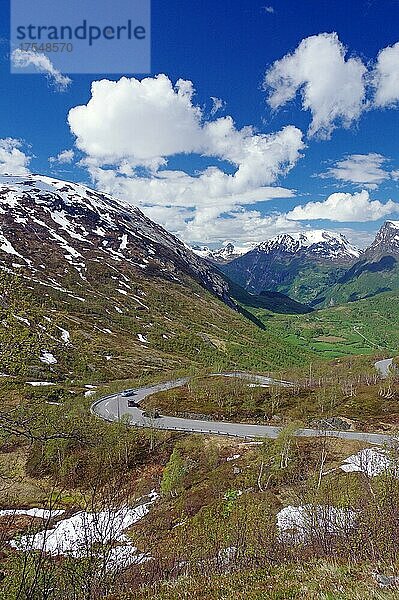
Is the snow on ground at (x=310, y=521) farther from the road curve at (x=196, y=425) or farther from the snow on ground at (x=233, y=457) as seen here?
the road curve at (x=196, y=425)

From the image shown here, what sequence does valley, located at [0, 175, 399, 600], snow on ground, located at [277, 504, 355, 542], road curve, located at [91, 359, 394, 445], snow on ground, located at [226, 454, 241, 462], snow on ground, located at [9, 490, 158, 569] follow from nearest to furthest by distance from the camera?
1. valley, located at [0, 175, 399, 600]
2. snow on ground, located at [9, 490, 158, 569]
3. snow on ground, located at [277, 504, 355, 542]
4. snow on ground, located at [226, 454, 241, 462]
5. road curve, located at [91, 359, 394, 445]

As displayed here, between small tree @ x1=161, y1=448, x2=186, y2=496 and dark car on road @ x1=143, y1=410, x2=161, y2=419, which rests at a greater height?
small tree @ x1=161, y1=448, x2=186, y2=496

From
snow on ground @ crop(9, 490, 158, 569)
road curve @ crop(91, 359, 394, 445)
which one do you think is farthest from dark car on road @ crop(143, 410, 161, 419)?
snow on ground @ crop(9, 490, 158, 569)

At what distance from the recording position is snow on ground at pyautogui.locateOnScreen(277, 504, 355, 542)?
111 ft

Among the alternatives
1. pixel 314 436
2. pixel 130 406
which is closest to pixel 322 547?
pixel 314 436

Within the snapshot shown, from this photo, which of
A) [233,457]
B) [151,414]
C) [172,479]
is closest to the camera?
[172,479]

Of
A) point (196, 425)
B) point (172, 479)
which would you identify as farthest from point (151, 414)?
point (172, 479)

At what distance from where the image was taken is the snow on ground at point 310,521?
33.8m

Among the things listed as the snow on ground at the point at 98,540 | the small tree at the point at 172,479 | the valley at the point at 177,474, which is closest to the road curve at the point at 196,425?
the valley at the point at 177,474

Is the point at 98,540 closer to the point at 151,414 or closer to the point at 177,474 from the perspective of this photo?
the point at 177,474

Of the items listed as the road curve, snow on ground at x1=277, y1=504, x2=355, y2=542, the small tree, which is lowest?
the road curve

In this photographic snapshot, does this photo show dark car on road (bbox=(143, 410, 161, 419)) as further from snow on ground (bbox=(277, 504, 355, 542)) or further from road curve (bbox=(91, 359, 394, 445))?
snow on ground (bbox=(277, 504, 355, 542))

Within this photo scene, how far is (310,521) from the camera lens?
124 feet

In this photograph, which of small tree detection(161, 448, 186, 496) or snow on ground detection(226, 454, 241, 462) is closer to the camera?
small tree detection(161, 448, 186, 496)
